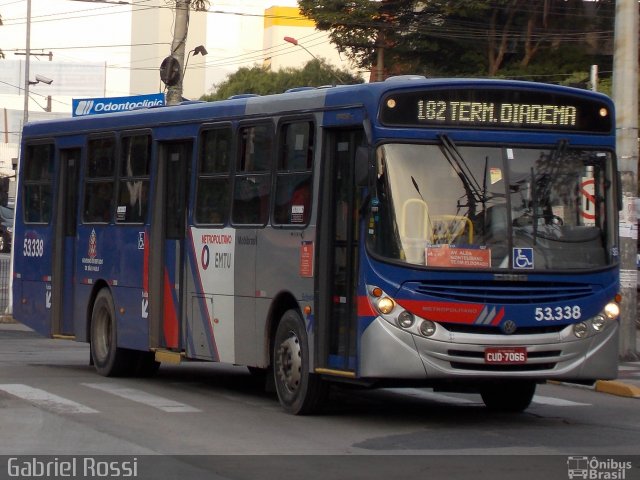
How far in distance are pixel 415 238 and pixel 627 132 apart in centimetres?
783

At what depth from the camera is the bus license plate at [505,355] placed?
37.2 feet

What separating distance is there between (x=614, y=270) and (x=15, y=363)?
29.8 feet

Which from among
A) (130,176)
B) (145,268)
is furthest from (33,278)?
(145,268)

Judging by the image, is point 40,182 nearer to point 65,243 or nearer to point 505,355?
point 65,243

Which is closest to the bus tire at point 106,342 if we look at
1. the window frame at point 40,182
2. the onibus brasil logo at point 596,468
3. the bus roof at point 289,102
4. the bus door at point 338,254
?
the window frame at point 40,182

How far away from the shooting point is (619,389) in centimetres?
1541

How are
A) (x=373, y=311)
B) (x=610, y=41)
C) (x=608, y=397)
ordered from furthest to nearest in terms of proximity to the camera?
(x=610, y=41) < (x=608, y=397) < (x=373, y=311)

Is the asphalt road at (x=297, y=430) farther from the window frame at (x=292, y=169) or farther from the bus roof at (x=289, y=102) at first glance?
the bus roof at (x=289, y=102)

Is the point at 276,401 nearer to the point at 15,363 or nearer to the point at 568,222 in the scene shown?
the point at 568,222

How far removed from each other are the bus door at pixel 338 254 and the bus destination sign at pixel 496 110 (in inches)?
19.6

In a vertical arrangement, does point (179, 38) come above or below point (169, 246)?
above

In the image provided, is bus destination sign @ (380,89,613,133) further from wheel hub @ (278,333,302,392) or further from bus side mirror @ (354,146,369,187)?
wheel hub @ (278,333,302,392)

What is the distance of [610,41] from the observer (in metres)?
48.1

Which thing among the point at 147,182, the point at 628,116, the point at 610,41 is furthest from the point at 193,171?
the point at 610,41
